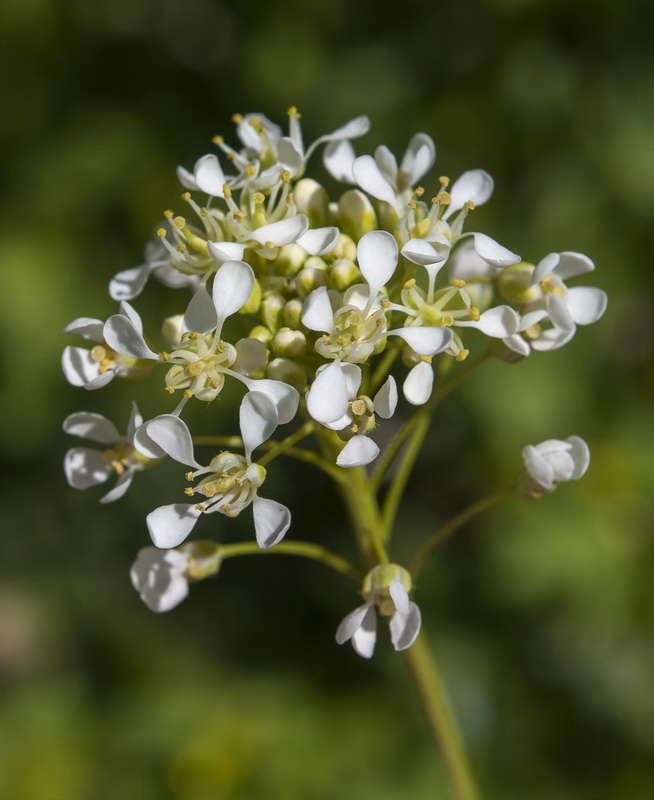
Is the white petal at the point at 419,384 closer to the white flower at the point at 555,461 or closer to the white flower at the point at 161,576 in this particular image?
the white flower at the point at 555,461

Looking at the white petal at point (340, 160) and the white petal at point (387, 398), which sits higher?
the white petal at point (340, 160)

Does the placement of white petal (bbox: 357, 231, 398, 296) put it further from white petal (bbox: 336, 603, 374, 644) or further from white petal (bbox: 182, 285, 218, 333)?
white petal (bbox: 336, 603, 374, 644)

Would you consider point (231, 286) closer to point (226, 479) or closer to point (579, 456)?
point (226, 479)

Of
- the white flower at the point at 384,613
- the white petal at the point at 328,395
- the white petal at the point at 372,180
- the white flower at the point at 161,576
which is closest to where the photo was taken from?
the white petal at the point at 328,395

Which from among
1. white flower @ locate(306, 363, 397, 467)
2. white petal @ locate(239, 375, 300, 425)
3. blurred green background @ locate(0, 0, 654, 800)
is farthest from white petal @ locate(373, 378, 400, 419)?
blurred green background @ locate(0, 0, 654, 800)

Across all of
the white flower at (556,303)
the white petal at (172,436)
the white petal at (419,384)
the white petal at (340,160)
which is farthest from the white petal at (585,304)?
the white petal at (172,436)

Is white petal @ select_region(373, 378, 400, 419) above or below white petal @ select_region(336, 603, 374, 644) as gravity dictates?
above

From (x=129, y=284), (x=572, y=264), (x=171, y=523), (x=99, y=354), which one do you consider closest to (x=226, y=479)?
(x=171, y=523)
